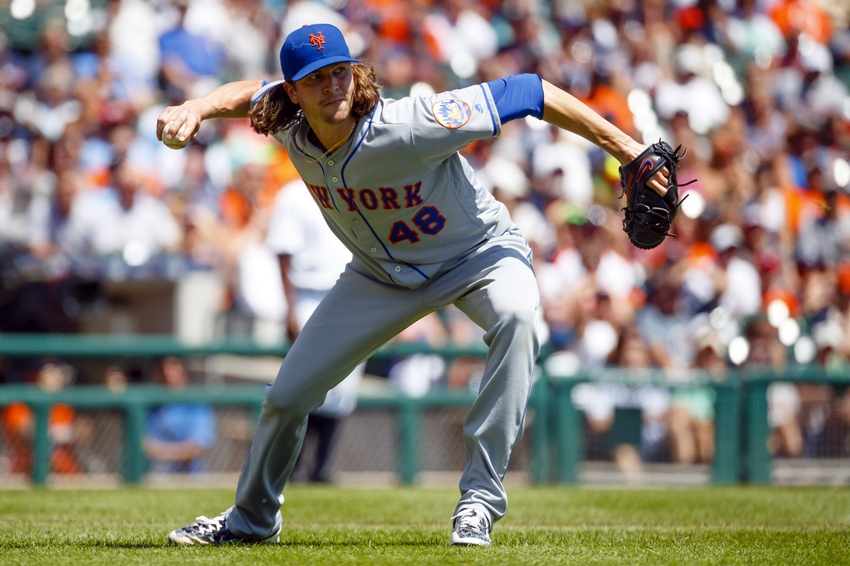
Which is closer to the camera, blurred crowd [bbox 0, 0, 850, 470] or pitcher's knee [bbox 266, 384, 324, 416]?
pitcher's knee [bbox 266, 384, 324, 416]

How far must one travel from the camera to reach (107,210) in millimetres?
9781

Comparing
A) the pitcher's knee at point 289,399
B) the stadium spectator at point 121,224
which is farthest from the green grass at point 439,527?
the stadium spectator at point 121,224

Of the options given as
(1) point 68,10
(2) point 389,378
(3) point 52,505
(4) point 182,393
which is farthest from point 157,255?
(1) point 68,10

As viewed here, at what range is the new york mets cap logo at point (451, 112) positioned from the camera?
397cm

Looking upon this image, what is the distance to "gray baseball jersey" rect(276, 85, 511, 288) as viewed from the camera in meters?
4.01

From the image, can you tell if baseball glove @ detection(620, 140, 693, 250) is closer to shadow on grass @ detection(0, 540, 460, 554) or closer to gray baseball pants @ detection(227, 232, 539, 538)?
gray baseball pants @ detection(227, 232, 539, 538)

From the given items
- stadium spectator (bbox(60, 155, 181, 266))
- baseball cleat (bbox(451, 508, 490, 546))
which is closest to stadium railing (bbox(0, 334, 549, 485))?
stadium spectator (bbox(60, 155, 181, 266))

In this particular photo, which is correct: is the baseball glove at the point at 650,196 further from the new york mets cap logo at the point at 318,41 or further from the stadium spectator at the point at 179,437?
the stadium spectator at the point at 179,437

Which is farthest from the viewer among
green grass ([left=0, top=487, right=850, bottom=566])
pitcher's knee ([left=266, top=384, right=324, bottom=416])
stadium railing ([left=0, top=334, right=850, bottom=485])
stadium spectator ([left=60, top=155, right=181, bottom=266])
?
stadium spectator ([left=60, top=155, right=181, bottom=266])

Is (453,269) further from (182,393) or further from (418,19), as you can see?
(418,19)

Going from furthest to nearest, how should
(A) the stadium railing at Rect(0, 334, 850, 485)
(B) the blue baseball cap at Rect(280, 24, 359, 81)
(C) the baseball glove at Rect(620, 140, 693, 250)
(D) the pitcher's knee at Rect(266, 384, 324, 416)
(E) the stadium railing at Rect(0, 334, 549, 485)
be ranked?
(A) the stadium railing at Rect(0, 334, 850, 485) → (E) the stadium railing at Rect(0, 334, 549, 485) → (D) the pitcher's knee at Rect(266, 384, 324, 416) → (C) the baseball glove at Rect(620, 140, 693, 250) → (B) the blue baseball cap at Rect(280, 24, 359, 81)

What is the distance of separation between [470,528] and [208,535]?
1.04m

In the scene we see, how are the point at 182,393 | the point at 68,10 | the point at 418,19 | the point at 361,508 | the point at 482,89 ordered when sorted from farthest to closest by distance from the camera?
the point at 418,19 < the point at 68,10 < the point at 182,393 < the point at 361,508 < the point at 482,89

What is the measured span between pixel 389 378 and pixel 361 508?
9.21 feet
